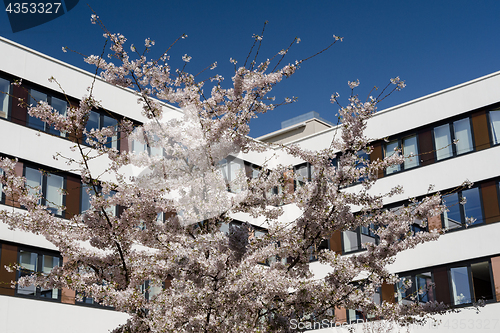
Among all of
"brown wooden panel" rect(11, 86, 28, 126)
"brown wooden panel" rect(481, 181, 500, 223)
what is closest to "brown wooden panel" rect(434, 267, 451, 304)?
"brown wooden panel" rect(481, 181, 500, 223)

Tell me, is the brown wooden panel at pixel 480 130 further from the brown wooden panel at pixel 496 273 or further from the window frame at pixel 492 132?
the brown wooden panel at pixel 496 273

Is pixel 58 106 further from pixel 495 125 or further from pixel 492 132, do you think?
pixel 495 125

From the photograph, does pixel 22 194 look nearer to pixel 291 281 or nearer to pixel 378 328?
pixel 291 281

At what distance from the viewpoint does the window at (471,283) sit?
1742 centimetres

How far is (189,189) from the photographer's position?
348 inches

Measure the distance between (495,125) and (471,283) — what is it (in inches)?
218

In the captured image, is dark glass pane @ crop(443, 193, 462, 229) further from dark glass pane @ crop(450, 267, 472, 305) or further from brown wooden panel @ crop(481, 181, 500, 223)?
dark glass pane @ crop(450, 267, 472, 305)

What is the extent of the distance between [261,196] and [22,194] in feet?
12.5

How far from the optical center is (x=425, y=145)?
66.5 feet

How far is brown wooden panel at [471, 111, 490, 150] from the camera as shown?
18.6m

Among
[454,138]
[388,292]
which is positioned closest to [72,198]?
[388,292]

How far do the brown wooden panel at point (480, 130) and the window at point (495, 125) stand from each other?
0.19m

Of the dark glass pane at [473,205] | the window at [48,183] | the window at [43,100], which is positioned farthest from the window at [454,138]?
the window at [43,100]

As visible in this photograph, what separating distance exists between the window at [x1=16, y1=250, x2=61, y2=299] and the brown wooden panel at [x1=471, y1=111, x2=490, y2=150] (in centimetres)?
1462
